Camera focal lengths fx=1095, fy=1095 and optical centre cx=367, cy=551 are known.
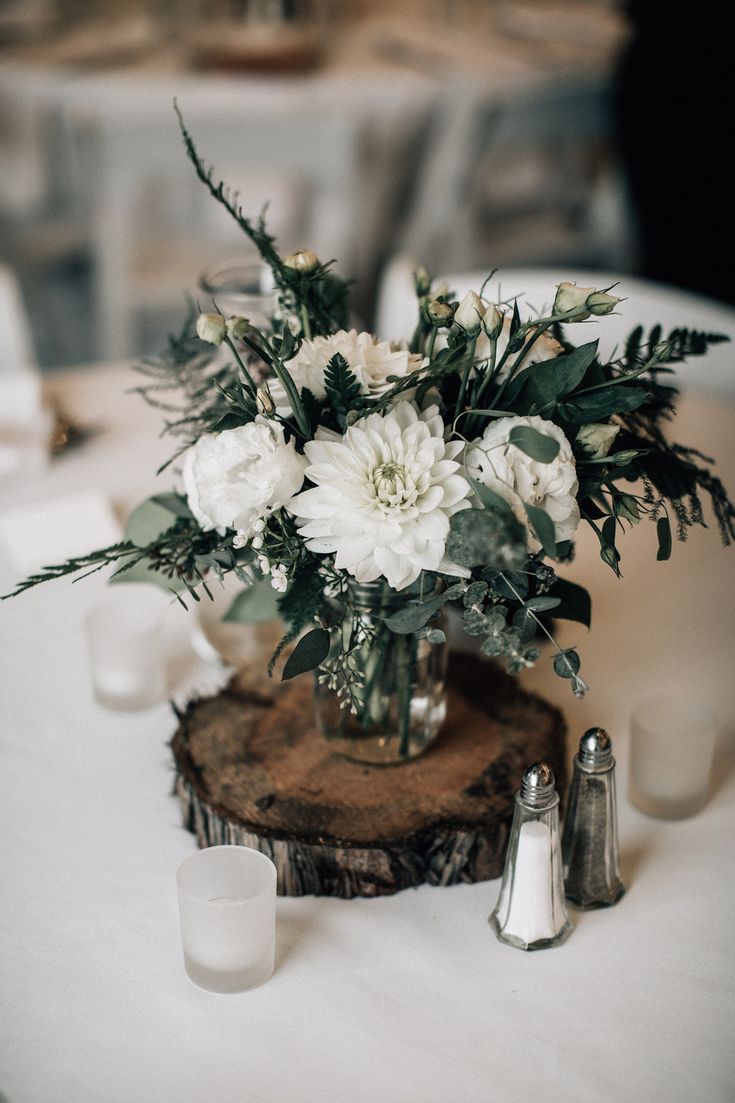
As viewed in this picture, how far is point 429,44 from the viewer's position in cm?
296

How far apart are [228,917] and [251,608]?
1.13 ft

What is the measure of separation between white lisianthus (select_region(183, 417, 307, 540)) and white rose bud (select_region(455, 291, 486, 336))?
143 mm

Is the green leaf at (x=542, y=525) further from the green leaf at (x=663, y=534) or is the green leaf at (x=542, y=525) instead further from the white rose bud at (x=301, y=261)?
the white rose bud at (x=301, y=261)

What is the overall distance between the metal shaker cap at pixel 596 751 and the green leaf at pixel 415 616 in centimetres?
16

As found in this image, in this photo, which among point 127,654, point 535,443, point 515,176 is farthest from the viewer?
point 515,176

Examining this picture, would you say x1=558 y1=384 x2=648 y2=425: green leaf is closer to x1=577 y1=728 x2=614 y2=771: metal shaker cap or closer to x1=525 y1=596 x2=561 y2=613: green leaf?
x1=525 y1=596 x2=561 y2=613: green leaf

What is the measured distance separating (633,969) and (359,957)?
204 millimetres

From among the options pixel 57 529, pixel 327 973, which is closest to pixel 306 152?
pixel 57 529

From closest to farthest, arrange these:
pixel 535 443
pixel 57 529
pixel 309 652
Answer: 1. pixel 535 443
2. pixel 309 652
3. pixel 57 529

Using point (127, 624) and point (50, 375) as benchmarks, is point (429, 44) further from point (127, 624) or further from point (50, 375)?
point (127, 624)

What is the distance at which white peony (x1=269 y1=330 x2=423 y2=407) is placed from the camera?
76 centimetres

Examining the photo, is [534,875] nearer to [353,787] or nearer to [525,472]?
[353,787]

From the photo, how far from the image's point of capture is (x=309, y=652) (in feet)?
2.61

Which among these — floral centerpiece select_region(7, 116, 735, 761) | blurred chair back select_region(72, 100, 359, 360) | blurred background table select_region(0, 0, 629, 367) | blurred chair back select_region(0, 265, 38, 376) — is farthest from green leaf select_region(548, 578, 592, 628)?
blurred background table select_region(0, 0, 629, 367)
